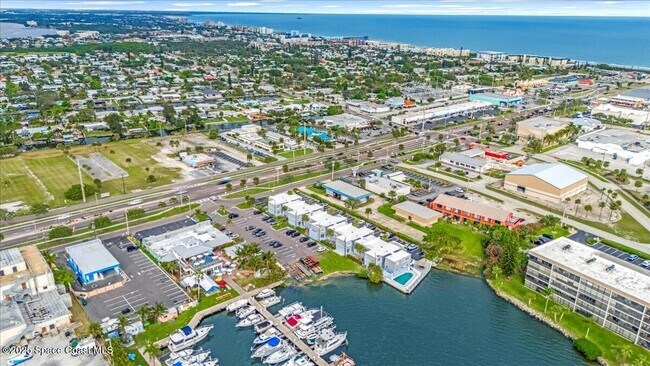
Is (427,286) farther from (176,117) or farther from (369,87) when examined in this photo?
(369,87)

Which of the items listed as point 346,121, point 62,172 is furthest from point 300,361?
point 346,121

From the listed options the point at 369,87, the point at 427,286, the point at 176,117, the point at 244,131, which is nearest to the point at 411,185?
the point at 427,286

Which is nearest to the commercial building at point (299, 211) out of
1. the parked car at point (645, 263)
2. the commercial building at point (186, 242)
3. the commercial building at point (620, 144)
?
the commercial building at point (186, 242)

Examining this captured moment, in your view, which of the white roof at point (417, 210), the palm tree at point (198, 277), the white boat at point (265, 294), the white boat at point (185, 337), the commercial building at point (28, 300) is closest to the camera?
the commercial building at point (28, 300)

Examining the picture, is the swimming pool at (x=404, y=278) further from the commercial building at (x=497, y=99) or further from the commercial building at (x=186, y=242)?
the commercial building at (x=497, y=99)

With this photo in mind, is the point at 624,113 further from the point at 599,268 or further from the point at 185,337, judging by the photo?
the point at 185,337

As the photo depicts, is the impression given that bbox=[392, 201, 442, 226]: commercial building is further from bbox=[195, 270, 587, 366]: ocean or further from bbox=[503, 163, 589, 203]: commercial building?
bbox=[503, 163, 589, 203]: commercial building
